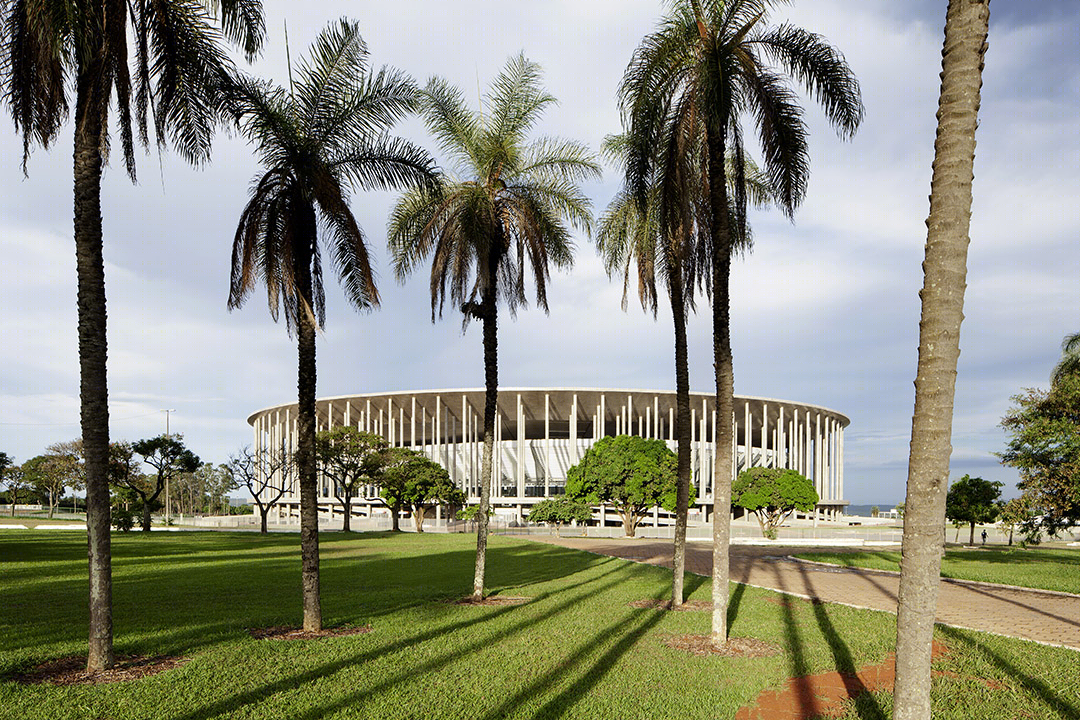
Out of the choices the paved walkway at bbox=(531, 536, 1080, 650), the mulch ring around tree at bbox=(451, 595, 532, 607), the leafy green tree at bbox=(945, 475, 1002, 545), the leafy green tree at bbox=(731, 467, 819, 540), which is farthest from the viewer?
the leafy green tree at bbox=(731, 467, 819, 540)

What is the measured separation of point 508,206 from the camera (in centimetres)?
1716

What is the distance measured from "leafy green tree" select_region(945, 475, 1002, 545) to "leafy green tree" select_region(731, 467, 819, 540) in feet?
29.1

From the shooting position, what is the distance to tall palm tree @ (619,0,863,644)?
11797mm

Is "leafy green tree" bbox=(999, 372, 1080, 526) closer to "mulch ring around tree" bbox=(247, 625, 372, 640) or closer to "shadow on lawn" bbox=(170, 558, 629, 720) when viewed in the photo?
"shadow on lawn" bbox=(170, 558, 629, 720)

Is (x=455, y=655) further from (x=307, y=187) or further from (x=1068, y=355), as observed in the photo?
(x=1068, y=355)

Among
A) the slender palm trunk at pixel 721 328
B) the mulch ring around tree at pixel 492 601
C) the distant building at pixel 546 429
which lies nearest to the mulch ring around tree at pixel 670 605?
the mulch ring around tree at pixel 492 601

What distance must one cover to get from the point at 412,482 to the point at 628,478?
1610 cm

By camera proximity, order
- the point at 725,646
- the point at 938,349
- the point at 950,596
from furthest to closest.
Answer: the point at 950,596
the point at 725,646
the point at 938,349

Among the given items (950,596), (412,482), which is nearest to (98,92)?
(950,596)

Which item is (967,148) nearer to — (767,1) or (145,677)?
(767,1)

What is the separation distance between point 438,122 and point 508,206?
2415mm

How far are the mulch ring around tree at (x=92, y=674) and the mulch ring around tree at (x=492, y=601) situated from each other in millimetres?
6810

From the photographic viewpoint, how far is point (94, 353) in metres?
9.55

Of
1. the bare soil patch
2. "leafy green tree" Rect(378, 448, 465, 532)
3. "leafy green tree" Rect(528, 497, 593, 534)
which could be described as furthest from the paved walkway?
"leafy green tree" Rect(378, 448, 465, 532)
